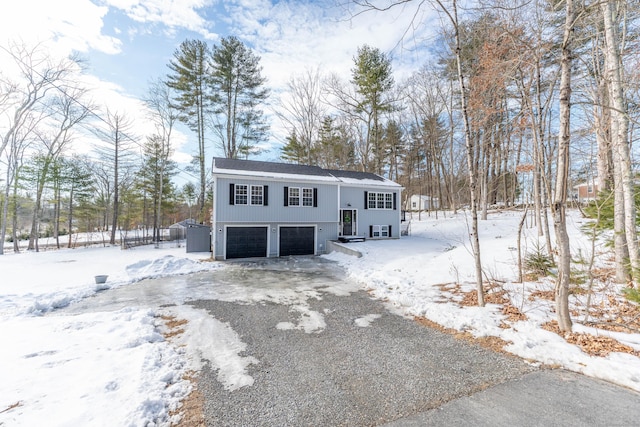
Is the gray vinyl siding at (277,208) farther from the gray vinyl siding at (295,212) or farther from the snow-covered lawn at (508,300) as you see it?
the snow-covered lawn at (508,300)

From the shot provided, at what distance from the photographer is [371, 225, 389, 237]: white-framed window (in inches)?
621

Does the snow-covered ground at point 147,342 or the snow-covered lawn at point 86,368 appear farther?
the snow-covered ground at point 147,342

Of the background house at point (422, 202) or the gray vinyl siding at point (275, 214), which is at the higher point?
the background house at point (422, 202)

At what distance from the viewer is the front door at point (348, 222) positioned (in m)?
15.2

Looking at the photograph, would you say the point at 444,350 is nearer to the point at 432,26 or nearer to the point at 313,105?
the point at 432,26

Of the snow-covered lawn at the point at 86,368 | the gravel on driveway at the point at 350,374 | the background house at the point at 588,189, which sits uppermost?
the background house at the point at 588,189

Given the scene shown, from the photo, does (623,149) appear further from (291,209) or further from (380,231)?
(380,231)

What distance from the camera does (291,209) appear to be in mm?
13586

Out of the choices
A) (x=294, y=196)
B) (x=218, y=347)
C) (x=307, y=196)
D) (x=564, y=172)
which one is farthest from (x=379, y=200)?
(x=218, y=347)

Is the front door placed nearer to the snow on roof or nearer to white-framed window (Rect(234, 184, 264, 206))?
the snow on roof

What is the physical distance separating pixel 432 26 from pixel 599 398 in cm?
562

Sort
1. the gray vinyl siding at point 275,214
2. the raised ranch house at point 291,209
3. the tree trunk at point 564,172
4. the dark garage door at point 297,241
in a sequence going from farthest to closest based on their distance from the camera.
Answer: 1. the dark garage door at point 297,241
2. the raised ranch house at point 291,209
3. the gray vinyl siding at point 275,214
4. the tree trunk at point 564,172

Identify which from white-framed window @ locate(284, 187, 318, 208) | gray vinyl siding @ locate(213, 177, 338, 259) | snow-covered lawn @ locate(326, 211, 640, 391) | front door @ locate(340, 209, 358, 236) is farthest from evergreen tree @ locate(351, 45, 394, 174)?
snow-covered lawn @ locate(326, 211, 640, 391)

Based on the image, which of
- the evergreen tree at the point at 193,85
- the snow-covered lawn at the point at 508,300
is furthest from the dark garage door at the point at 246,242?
the evergreen tree at the point at 193,85
